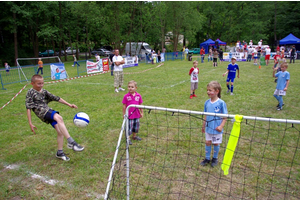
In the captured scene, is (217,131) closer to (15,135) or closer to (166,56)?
(15,135)

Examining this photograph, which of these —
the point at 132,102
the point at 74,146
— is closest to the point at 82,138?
the point at 74,146

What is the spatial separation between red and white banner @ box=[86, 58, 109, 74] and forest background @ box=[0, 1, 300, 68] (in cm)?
1021

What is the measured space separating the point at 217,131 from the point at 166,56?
28874 millimetres

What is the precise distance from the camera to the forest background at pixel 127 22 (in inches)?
1126

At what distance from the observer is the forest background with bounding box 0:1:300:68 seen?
93.9 ft

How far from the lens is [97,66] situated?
1927 centimetres

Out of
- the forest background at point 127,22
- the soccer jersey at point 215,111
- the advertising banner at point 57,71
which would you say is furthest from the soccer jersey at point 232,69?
the forest background at point 127,22

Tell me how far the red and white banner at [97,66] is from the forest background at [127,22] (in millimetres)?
10210

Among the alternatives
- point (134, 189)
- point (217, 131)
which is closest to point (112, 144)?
point (134, 189)

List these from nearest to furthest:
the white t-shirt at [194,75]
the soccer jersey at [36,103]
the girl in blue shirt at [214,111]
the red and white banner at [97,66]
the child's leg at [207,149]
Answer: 1. the girl in blue shirt at [214,111]
2. the child's leg at [207,149]
3. the soccer jersey at [36,103]
4. the white t-shirt at [194,75]
5. the red and white banner at [97,66]

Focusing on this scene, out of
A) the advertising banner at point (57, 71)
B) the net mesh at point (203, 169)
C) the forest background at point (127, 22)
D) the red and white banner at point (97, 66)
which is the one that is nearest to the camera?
the net mesh at point (203, 169)

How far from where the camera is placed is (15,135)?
587 cm

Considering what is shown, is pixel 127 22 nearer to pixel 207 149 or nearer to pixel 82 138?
pixel 82 138

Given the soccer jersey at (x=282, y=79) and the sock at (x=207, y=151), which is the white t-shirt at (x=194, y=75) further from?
the sock at (x=207, y=151)
